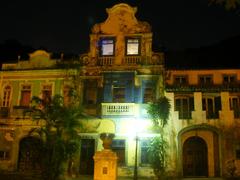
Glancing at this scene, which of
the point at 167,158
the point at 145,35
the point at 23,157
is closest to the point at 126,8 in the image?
the point at 145,35

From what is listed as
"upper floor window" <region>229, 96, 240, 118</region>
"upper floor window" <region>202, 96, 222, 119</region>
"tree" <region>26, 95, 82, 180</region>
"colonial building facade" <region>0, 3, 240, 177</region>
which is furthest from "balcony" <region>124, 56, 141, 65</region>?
"upper floor window" <region>229, 96, 240, 118</region>

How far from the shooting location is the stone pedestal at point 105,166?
1856cm

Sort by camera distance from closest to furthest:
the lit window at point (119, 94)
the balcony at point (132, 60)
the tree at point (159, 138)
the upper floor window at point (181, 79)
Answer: the tree at point (159, 138)
the lit window at point (119, 94)
the balcony at point (132, 60)
the upper floor window at point (181, 79)

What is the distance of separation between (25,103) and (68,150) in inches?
410

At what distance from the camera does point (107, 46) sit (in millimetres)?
29750

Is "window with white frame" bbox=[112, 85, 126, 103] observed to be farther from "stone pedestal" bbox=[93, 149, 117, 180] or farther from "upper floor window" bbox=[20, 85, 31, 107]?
"stone pedestal" bbox=[93, 149, 117, 180]

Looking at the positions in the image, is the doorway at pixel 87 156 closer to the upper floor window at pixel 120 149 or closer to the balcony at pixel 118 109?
the upper floor window at pixel 120 149

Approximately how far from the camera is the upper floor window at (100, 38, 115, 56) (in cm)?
2958

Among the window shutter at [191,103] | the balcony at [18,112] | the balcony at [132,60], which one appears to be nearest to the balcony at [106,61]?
the balcony at [132,60]

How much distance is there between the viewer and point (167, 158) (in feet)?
86.5

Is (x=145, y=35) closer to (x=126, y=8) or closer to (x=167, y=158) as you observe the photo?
(x=126, y=8)

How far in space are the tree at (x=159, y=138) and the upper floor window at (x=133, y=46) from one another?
17.4 ft

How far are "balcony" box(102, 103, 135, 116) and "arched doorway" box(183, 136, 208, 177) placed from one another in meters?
5.44

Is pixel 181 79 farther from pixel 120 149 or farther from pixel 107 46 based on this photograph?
pixel 120 149
